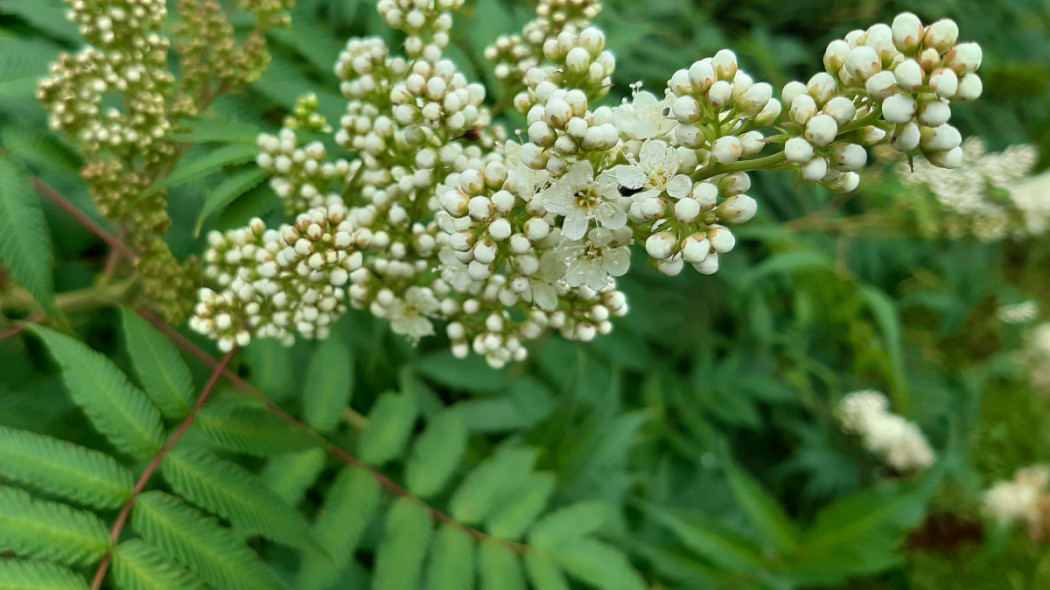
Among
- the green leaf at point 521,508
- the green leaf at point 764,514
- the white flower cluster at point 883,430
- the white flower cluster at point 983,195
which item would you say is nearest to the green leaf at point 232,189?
the green leaf at point 521,508

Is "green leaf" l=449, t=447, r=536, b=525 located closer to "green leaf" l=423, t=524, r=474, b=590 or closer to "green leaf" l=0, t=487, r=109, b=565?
"green leaf" l=423, t=524, r=474, b=590

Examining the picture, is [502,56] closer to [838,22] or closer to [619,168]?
[619,168]

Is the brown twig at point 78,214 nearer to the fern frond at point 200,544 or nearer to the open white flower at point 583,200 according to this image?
the fern frond at point 200,544

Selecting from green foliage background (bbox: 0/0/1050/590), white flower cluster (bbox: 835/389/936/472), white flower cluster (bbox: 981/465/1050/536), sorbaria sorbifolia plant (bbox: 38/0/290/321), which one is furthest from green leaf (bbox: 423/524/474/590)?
white flower cluster (bbox: 981/465/1050/536)

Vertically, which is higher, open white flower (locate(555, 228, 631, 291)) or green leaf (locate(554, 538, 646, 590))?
open white flower (locate(555, 228, 631, 291))

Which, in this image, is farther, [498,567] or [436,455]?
[436,455]

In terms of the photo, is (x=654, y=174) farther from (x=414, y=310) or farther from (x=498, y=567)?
(x=498, y=567)

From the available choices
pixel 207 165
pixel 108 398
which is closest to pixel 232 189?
pixel 207 165
